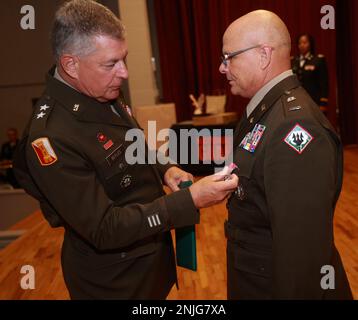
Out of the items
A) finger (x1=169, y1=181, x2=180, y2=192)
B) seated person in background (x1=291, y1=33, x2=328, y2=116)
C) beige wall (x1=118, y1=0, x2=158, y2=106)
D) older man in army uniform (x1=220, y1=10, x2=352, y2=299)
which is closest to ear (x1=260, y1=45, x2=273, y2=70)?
older man in army uniform (x1=220, y1=10, x2=352, y2=299)

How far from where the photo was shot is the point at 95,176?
115 centimetres

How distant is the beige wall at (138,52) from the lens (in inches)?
226

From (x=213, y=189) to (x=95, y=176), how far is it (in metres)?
0.35

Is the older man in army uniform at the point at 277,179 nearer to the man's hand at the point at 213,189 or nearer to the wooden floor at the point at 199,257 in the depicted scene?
the man's hand at the point at 213,189

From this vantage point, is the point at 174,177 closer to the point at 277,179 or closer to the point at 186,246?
the point at 186,246

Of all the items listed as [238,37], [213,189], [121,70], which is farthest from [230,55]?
[213,189]

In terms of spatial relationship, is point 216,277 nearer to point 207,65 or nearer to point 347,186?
point 347,186

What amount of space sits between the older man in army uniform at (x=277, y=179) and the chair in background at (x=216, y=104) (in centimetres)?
401

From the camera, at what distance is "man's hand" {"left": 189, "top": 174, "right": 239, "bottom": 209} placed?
1141 mm

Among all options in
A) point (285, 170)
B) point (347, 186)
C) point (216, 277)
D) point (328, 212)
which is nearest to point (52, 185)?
point (285, 170)

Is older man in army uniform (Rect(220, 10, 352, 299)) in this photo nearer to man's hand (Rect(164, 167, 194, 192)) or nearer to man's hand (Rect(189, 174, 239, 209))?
man's hand (Rect(189, 174, 239, 209))

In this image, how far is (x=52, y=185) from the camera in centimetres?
108

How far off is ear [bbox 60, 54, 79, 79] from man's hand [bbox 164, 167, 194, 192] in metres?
0.54
